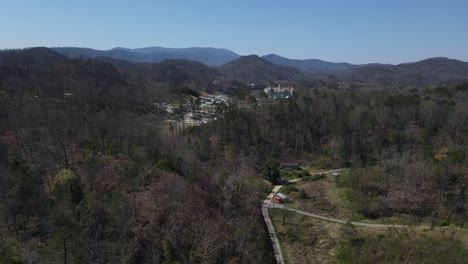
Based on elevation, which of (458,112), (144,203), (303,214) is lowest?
(303,214)

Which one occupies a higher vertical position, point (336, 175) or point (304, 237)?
point (336, 175)

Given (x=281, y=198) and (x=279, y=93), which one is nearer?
(x=281, y=198)

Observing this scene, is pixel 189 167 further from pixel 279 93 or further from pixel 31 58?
pixel 31 58

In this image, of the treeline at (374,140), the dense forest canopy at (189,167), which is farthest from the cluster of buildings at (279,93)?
the treeline at (374,140)

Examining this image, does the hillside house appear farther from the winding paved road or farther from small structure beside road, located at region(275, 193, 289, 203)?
small structure beside road, located at region(275, 193, 289, 203)

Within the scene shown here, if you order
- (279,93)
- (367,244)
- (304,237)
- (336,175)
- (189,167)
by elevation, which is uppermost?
(279,93)

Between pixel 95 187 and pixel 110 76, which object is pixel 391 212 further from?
pixel 110 76

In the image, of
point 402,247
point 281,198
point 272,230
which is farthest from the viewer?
point 281,198

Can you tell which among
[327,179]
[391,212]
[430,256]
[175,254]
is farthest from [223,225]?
[327,179]

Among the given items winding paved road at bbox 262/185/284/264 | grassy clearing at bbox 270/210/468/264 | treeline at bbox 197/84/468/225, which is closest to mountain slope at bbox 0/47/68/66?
treeline at bbox 197/84/468/225

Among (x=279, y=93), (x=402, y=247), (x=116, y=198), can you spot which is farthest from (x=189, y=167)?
(x=279, y=93)
